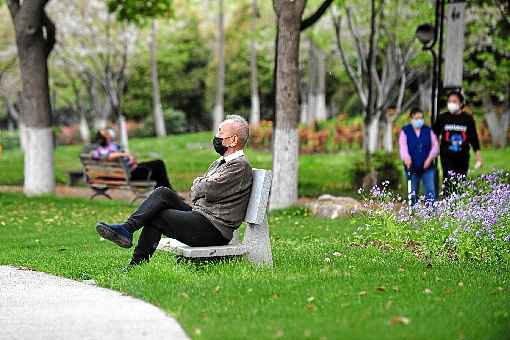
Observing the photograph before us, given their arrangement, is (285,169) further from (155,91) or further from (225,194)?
(155,91)

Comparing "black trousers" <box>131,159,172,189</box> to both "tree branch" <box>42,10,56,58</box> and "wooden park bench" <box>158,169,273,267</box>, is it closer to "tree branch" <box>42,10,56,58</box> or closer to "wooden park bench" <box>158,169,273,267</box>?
"tree branch" <box>42,10,56,58</box>

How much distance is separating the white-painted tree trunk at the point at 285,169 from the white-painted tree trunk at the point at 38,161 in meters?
5.31

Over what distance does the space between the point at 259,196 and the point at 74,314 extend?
6.95 feet

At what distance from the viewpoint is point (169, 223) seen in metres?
8.15

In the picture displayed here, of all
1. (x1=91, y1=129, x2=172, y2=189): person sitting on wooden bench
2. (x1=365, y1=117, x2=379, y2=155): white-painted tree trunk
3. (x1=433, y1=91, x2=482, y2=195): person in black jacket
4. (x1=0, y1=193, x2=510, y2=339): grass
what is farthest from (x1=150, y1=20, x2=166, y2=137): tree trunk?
(x1=0, y1=193, x2=510, y2=339): grass

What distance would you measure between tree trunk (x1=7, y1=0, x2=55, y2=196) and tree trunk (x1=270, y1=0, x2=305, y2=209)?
5276 mm

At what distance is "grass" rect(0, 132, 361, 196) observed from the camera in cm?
2183

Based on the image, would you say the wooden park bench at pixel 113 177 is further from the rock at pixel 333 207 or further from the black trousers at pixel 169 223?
the black trousers at pixel 169 223

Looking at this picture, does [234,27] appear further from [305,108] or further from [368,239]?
[368,239]

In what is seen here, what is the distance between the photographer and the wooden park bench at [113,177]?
17.2m

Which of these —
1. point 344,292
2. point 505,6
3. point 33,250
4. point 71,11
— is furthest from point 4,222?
point 71,11

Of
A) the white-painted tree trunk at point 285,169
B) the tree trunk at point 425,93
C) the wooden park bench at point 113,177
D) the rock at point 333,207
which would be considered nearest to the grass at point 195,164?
the white-painted tree trunk at point 285,169

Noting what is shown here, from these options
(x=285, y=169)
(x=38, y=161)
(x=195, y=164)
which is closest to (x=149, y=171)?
(x=38, y=161)

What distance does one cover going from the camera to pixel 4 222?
1416cm
